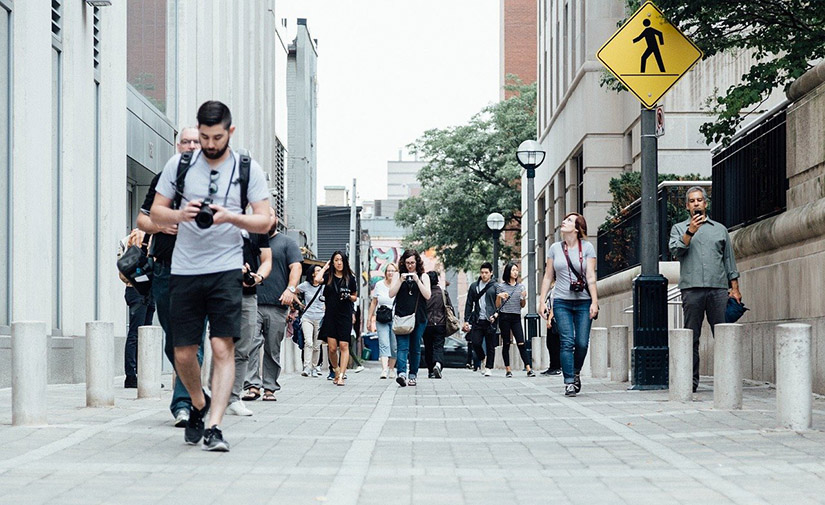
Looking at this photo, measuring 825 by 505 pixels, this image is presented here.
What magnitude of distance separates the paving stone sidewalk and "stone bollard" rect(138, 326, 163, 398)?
0.26 m

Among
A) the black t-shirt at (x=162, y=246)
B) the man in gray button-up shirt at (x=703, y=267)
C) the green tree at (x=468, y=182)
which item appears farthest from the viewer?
the green tree at (x=468, y=182)

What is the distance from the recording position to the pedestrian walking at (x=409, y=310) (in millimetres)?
16469

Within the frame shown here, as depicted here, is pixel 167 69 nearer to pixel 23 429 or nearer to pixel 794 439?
pixel 23 429

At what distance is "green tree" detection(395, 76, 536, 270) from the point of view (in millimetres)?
56844

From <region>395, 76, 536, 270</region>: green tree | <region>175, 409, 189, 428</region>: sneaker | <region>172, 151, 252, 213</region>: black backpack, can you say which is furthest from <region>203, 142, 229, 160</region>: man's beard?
<region>395, 76, 536, 270</region>: green tree

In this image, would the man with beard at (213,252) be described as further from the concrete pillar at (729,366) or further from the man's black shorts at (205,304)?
Answer: the concrete pillar at (729,366)

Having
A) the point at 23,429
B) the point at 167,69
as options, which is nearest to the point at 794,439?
the point at 23,429

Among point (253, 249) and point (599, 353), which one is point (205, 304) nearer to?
point (253, 249)

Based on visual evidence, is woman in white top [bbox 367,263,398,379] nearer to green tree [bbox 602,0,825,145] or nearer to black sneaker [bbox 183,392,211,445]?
green tree [bbox 602,0,825,145]

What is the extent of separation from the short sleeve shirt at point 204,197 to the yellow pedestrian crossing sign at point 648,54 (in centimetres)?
703

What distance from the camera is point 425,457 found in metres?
7.56

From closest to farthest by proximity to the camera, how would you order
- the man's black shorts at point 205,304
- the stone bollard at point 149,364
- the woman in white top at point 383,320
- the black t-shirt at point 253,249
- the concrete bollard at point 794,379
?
the man's black shorts at point 205,304 < the concrete bollard at point 794,379 < the black t-shirt at point 253,249 < the stone bollard at point 149,364 < the woman in white top at point 383,320

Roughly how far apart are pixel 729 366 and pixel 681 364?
3.68 feet


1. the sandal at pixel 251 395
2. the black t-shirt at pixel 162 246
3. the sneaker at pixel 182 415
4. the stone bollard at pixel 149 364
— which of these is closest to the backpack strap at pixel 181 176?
the black t-shirt at pixel 162 246
